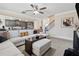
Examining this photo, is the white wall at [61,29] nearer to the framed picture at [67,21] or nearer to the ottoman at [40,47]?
the framed picture at [67,21]

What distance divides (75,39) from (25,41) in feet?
3.02

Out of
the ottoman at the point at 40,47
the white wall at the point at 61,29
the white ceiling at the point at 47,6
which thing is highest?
the white ceiling at the point at 47,6

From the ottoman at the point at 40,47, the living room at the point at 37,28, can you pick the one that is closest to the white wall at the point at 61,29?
the living room at the point at 37,28

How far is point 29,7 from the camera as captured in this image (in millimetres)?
1572

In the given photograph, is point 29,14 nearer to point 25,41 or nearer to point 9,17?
Answer: point 9,17

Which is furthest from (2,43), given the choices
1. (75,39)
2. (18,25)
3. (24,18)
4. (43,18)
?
(75,39)

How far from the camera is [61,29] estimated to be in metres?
1.63

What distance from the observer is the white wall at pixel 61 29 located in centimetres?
154

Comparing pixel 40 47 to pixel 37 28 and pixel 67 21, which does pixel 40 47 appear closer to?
pixel 37 28

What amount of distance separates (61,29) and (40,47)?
0.52m

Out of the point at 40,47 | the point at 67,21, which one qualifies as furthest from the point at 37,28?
the point at 67,21

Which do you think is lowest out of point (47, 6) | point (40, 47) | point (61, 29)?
point (40, 47)

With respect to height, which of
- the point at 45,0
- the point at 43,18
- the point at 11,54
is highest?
the point at 45,0

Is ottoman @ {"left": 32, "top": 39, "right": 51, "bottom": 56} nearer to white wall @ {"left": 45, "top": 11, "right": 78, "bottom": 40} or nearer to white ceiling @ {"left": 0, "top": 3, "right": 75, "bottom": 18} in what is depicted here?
white wall @ {"left": 45, "top": 11, "right": 78, "bottom": 40}
